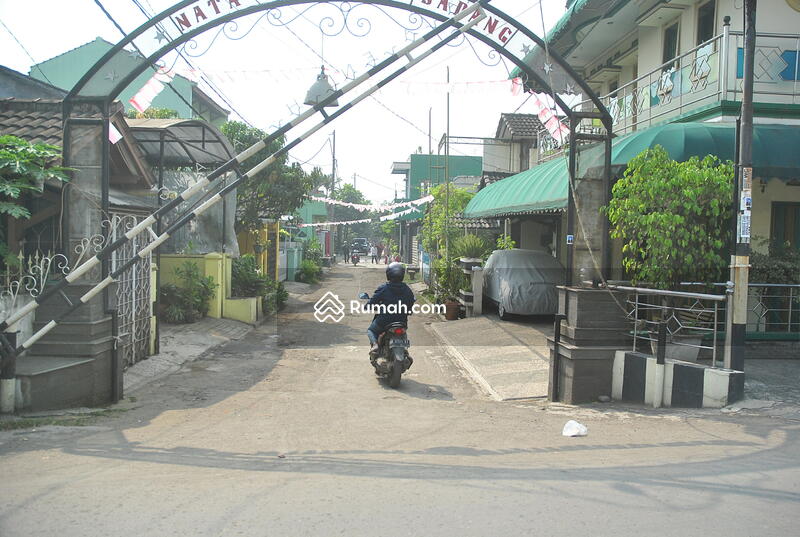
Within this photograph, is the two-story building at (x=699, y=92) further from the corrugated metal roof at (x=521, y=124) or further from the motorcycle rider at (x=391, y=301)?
the corrugated metal roof at (x=521, y=124)

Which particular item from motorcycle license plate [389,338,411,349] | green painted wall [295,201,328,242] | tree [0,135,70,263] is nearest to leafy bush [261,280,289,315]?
motorcycle license plate [389,338,411,349]

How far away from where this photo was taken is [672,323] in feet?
26.3

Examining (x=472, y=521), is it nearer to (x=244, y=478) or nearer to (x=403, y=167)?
(x=244, y=478)

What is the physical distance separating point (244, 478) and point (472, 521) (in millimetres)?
1716

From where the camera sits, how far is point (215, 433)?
613 cm

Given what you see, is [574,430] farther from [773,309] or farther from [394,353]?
[773,309]

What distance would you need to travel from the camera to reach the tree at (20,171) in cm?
652

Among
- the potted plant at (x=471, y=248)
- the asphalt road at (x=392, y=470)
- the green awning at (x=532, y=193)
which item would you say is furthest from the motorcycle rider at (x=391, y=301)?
the potted plant at (x=471, y=248)

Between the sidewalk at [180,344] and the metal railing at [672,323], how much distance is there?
21.8 feet

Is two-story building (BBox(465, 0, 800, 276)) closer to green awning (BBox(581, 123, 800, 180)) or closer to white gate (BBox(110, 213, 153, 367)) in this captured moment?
green awning (BBox(581, 123, 800, 180))

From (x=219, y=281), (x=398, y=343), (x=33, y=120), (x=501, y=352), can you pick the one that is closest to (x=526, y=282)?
(x=501, y=352)

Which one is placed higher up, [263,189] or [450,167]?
[450,167]

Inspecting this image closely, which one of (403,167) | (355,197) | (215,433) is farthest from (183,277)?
Result: (355,197)

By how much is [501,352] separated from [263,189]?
963cm
